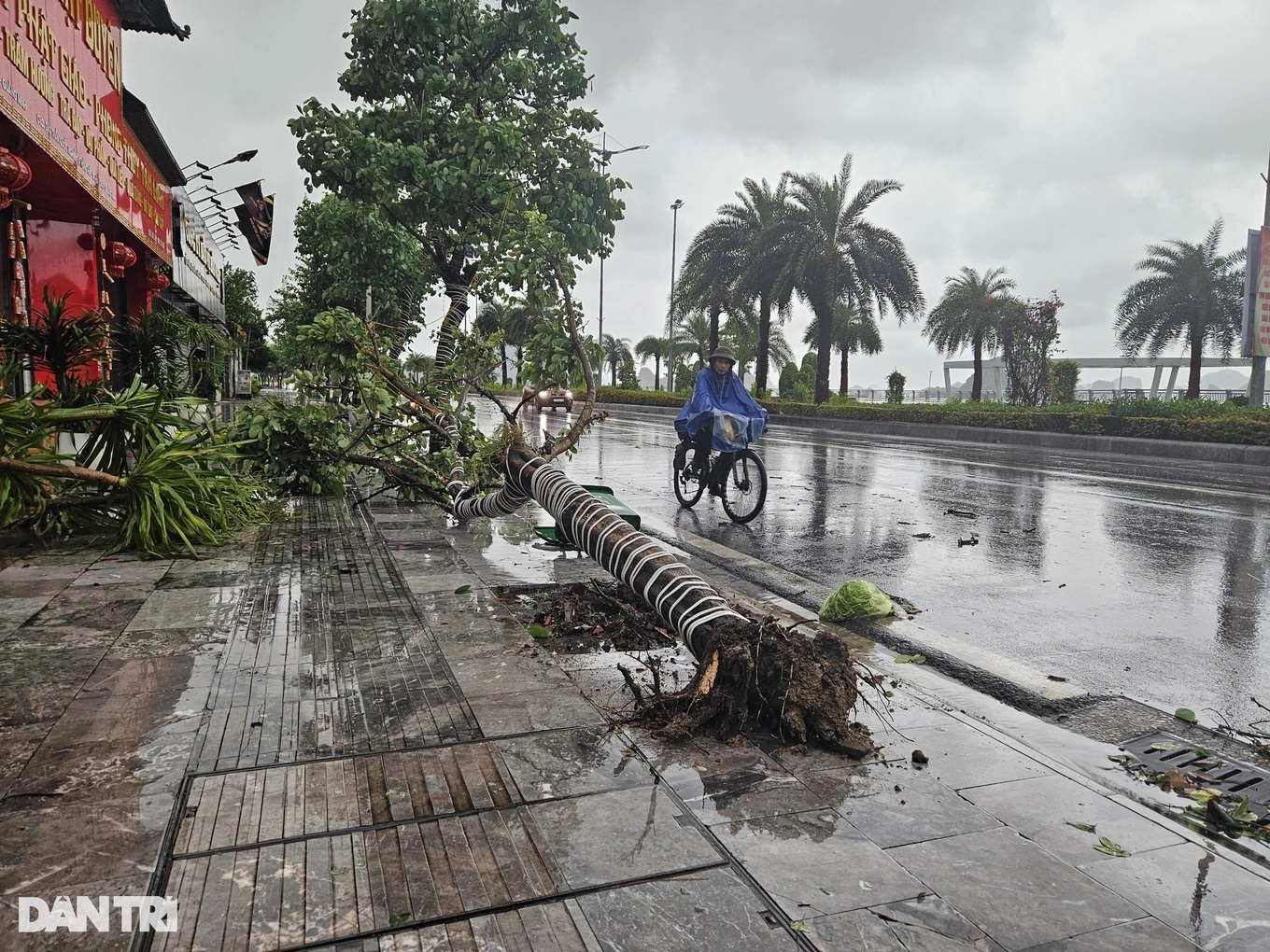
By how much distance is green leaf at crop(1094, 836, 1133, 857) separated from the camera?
105 inches

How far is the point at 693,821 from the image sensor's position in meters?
2.77

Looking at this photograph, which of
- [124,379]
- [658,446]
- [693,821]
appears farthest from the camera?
[658,446]

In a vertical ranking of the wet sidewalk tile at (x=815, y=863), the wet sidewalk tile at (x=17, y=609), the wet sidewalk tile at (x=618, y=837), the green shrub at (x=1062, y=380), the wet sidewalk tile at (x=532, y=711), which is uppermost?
the green shrub at (x=1062, y=380)

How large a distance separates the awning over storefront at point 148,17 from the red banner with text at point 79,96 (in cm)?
46

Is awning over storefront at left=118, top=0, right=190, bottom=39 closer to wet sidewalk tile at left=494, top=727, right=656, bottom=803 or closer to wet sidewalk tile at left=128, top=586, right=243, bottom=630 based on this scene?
wet sidewalk tile at left=128, top=586, right=243, bottom=630

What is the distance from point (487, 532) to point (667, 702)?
16.3ft

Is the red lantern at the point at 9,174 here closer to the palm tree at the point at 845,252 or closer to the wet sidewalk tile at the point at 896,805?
the wet sidewalk tile at the point at 896,805

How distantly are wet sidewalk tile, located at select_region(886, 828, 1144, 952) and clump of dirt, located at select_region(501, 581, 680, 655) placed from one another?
212 centimetres

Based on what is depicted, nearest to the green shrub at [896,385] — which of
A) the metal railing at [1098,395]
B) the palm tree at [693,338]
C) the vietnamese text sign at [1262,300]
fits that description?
the metal railing at [1098,395]

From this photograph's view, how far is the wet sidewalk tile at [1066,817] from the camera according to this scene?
2.72m

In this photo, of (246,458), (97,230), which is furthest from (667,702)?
(97,230)

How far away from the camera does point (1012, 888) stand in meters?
2.45

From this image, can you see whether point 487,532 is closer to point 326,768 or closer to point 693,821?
point 326,768

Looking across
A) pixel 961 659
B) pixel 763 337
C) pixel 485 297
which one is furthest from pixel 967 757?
pixel 763 337
